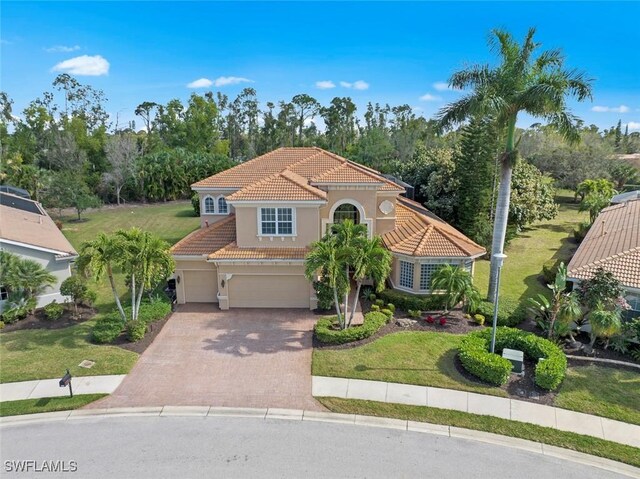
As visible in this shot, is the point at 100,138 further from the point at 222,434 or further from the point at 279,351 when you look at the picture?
the point at 222,434

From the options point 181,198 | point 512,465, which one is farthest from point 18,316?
point 181,198

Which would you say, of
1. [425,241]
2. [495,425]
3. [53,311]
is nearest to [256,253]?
[425,241]

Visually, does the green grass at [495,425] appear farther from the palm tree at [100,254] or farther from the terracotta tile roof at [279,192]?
the terracotta tile roof at [279,192]

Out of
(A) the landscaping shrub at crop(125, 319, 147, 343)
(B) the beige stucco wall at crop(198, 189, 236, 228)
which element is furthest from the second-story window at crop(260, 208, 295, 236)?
(A) the landscaping shrub at crop(125, 319, 147, 343)

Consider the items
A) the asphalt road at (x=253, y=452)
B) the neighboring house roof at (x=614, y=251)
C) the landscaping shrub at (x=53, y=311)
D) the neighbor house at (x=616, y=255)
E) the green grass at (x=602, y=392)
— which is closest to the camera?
the asphalt road at (x=253, y=452)

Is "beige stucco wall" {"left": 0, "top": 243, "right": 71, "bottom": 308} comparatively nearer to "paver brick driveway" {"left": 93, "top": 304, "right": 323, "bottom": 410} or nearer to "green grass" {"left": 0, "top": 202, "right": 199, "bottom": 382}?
"green grass" {"left": 0, "top": 202, "right": 199, "bottom": 382}

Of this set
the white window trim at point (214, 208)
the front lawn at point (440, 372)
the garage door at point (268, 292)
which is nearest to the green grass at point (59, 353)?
the garage door at point (268, 292)

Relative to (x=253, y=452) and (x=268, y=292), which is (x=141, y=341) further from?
(x=253, y=452)
